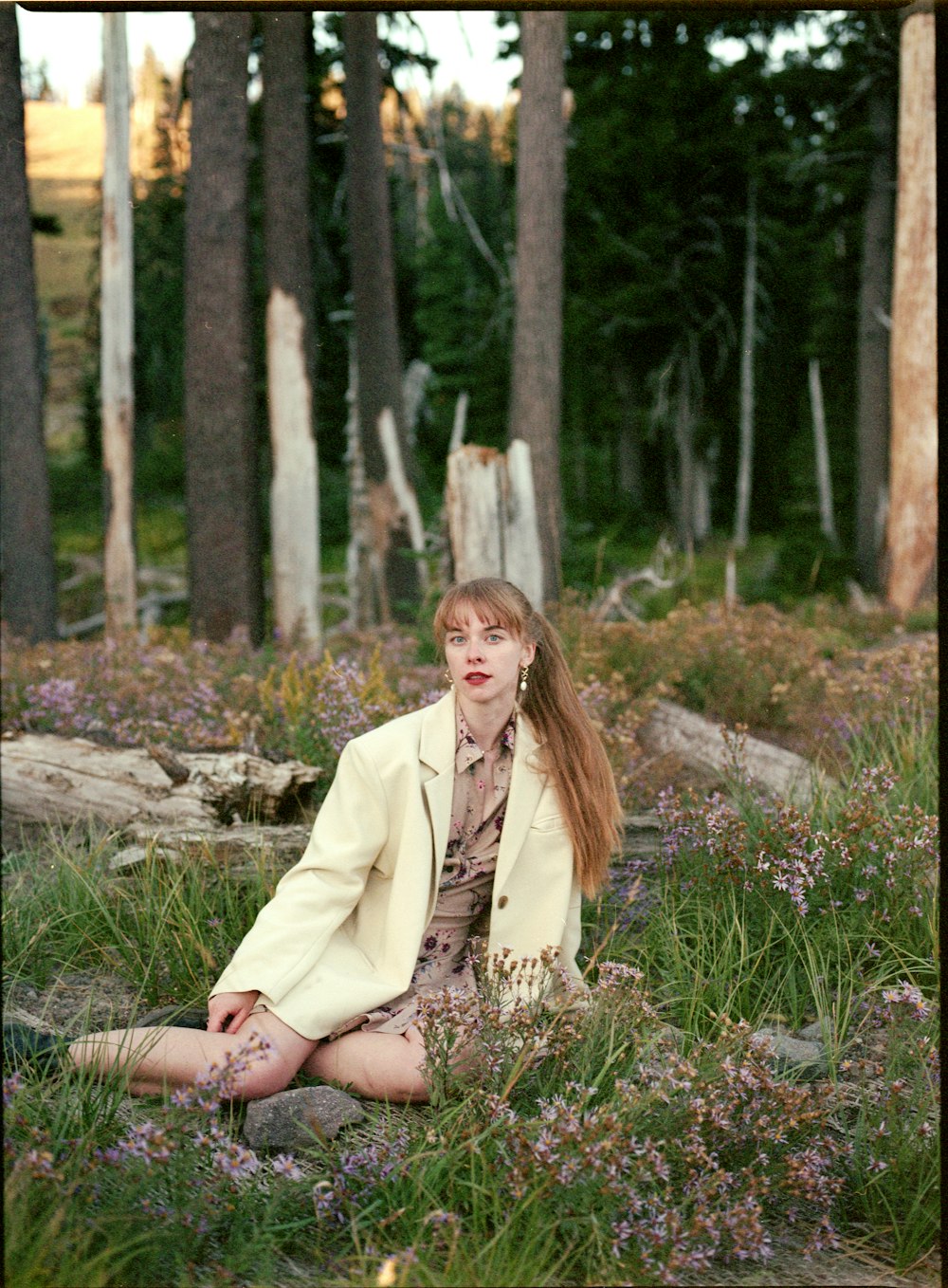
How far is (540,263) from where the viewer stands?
10.8 metres

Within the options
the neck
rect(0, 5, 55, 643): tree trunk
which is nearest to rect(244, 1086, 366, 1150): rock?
the neck

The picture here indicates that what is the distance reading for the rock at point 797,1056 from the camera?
11.3 feet

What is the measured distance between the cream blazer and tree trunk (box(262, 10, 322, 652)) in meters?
7.20

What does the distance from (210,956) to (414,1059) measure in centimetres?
95

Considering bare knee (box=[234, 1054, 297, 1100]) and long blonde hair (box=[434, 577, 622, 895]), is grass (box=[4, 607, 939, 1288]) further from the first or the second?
long blonde hair (box=[434, 577, 622, 895])

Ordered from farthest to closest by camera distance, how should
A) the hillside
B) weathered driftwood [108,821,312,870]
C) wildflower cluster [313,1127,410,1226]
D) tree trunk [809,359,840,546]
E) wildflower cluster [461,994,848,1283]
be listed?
the hillside, tree trunk [809,359,840,546], weathered driftwood [108,821,312,870], wildflower cluster [313,1127,410,1226], wildflower cluster [461,994,848,1283]

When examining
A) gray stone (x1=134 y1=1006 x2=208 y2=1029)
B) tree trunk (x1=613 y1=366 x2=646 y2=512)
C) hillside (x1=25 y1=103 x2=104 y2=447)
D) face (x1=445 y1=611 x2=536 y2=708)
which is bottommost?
gray stone (x1=134 y1=1006 x2=208 y2=1029)

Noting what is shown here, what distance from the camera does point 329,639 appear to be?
987 cm

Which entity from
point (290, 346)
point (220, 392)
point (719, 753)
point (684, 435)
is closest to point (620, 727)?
point (719, 753)

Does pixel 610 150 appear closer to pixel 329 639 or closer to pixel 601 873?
pixel 329 639

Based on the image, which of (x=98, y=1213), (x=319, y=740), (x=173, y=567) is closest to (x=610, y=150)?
(x=173, y=567)

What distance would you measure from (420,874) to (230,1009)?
0.61 m

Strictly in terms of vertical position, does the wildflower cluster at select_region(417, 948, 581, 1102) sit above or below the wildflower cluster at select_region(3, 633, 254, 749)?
below

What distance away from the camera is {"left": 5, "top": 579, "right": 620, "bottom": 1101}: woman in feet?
10.4
